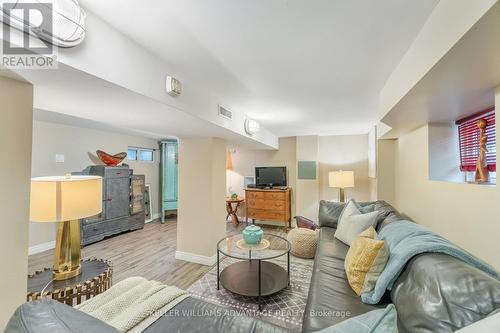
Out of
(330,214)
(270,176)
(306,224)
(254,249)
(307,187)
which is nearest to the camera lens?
(254,249)

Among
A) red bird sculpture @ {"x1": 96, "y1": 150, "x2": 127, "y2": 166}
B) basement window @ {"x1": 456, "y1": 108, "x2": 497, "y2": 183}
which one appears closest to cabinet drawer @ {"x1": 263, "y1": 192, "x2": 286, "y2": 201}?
basement window @ {"x1": 456, "y1": 108, "x2": 497, "y2": 183}

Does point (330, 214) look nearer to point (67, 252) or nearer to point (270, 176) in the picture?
point (270, 176)

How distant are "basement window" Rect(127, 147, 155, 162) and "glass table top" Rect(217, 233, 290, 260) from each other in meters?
3.66

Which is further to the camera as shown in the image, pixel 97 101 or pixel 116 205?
pixel 116 205

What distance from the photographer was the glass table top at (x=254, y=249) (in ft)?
7.09

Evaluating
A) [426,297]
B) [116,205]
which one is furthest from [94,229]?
[426,297]

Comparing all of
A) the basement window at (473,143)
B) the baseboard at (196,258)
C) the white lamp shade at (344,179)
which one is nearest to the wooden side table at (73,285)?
the baseboard at (196,258)

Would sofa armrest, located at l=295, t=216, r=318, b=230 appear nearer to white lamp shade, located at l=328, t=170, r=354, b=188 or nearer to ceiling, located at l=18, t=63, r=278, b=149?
white lamp shade, located at l=328, t=170, r=354, b=188

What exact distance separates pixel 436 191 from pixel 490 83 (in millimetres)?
1139

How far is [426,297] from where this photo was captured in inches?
38.0

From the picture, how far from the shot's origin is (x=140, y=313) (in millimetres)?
1198

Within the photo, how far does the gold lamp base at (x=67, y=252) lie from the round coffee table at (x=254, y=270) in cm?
120

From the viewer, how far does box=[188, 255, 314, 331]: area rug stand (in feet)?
6.19

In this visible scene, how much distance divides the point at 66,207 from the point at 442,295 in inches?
79.0
